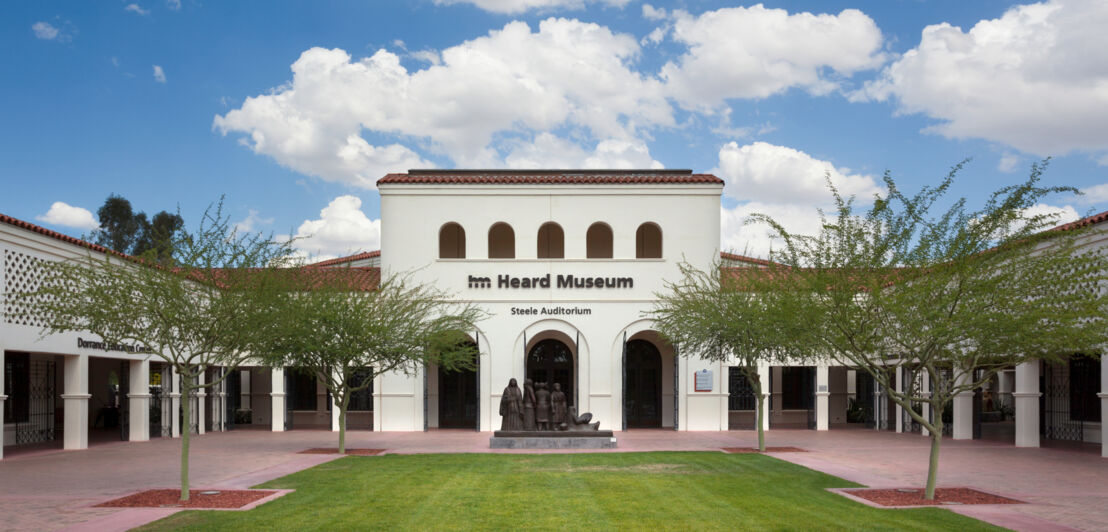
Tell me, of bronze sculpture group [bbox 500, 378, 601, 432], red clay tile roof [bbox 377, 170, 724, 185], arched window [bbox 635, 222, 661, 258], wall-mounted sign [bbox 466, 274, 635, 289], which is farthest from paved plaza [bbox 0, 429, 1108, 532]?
red clay tile roof [bbox 377, 170, 724, 185]

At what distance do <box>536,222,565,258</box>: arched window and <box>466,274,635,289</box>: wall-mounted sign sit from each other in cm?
256

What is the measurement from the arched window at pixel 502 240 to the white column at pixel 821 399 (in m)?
12.4

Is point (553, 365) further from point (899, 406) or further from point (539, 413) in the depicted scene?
point (899, 406)

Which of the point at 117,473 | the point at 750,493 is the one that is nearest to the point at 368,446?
the point at 117,473

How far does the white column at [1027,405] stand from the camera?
993 inches

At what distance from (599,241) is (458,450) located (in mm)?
13547

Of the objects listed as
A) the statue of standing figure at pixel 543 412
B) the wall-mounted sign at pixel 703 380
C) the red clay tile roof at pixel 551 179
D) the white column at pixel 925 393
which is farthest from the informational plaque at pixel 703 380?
the statue of standing figure at pixel 543 412

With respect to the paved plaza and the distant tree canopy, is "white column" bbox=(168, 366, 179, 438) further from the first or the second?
the distant tree canopy

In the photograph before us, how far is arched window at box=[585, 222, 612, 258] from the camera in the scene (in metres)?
35.3

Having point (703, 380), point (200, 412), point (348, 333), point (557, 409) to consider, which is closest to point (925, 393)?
point (703, 380)

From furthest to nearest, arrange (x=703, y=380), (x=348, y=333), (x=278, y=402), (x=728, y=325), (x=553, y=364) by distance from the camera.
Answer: (x=553, y=364) < (x=278, y=402) < (x=703, y=380) < (x=728, y=325) < (x=348, y=333)

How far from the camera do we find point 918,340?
14.5 meters

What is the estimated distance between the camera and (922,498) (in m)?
15.0

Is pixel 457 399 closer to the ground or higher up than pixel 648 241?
closer to the ground
